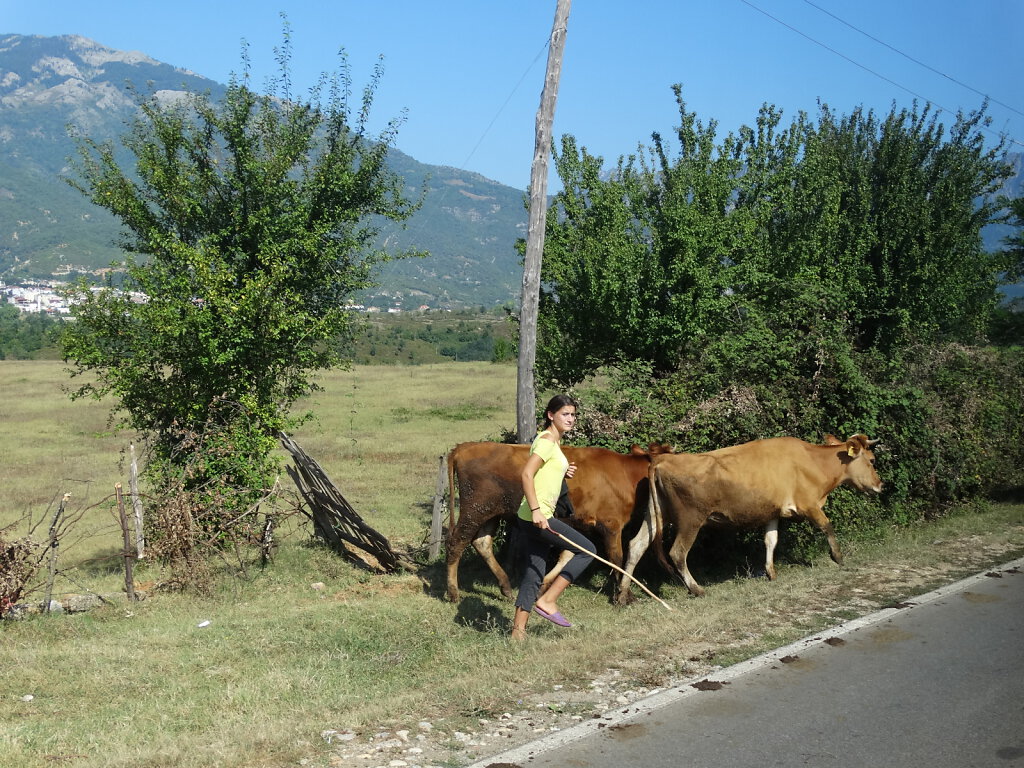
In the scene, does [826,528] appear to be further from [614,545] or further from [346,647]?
[346,647]

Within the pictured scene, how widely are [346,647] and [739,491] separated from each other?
177 inches

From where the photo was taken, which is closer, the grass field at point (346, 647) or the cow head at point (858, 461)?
the grass field at point (346, 647)

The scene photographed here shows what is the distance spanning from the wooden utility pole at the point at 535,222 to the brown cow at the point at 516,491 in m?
1.58

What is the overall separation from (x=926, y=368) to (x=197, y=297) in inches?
412

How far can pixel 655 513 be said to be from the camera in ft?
33.9

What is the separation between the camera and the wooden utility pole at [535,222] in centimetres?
1170

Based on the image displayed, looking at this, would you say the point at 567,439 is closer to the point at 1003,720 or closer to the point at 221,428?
the point at 221,428

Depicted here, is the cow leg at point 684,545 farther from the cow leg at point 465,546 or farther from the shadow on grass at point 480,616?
the shadow on grass at point 480,616

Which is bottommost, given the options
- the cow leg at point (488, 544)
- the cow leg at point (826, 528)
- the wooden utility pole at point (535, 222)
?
the cow leg at point (488, 544)

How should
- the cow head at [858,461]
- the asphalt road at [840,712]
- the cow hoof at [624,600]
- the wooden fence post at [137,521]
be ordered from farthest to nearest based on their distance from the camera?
the wooden fence post at [137,521]
the cow head at [858,461]
the cow hoof at [624,600]
the asphalt road at [840,712]

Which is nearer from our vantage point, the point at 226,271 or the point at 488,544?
the point at 488,544

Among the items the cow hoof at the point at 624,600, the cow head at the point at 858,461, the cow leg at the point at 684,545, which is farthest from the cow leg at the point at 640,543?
the cow head at the point at 858,461

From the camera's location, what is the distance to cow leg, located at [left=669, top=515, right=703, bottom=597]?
10109 mm

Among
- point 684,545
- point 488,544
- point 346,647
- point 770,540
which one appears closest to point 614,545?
point 684,545
